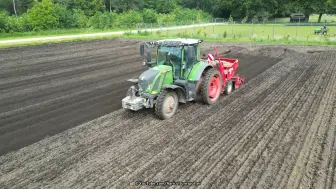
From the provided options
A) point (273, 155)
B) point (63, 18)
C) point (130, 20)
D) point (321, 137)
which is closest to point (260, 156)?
point (273, 155)

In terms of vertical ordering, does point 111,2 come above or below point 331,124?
above

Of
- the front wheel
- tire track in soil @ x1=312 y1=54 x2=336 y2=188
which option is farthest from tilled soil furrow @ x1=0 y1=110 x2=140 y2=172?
tire track in soil @ x1=312 y1=54 x2=336 y2=188

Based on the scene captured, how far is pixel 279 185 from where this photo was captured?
199 inches

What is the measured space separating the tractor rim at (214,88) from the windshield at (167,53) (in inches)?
70.2

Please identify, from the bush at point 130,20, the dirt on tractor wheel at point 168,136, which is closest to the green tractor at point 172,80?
the dirt on tractor wheel at point 168,136

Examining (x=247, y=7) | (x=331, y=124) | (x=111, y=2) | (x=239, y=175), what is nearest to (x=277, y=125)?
(x=331, y=124)

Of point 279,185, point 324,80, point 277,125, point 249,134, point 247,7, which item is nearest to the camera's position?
point 279,185

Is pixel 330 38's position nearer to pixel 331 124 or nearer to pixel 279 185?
pixel 331 124

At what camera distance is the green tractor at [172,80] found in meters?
7.80

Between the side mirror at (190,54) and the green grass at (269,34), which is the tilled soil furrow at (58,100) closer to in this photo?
the side mirror at (190,54)

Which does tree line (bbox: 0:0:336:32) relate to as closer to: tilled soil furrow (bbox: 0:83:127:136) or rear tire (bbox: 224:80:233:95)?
tilled soil furrow (bbox: 0:83:127:136)

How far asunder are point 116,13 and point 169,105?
4610cm

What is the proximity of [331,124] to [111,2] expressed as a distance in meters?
70.4

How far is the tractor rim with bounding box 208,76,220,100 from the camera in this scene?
9.48 m
